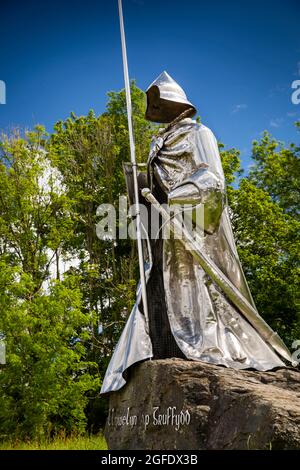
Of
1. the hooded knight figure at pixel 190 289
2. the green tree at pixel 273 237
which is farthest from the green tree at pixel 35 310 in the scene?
the hooded knight figure at pixel 190 289

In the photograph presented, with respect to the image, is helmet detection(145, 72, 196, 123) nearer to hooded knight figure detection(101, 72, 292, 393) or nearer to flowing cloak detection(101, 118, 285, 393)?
hooded knight figure detection(101, 72, 292, 393)

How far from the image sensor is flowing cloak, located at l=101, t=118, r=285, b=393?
562 centimetres

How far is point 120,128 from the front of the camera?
2398cm

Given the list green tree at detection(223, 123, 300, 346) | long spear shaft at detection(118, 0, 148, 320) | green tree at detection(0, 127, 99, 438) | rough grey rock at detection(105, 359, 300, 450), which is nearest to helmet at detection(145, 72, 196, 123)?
long spear shaft at detection(118, 0, 148, 320)

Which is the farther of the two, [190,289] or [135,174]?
[135,174]

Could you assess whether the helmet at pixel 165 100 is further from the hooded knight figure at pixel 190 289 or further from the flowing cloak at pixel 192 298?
the flowing cloak at pixel 192 298

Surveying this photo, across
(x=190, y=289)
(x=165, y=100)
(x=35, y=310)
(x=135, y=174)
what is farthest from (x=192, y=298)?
(x=35, y=310)

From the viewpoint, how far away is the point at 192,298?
611 centimetres

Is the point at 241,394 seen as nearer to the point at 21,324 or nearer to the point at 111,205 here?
the point at 21,324

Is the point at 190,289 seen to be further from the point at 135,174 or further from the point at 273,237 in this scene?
the point at 273,237

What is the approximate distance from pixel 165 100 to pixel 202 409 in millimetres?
3779

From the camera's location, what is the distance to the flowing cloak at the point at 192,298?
18.4 ft

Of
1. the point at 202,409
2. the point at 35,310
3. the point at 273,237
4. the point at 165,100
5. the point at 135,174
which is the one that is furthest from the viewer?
the point at 273,237

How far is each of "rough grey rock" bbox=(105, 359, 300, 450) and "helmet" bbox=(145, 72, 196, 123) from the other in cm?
323
